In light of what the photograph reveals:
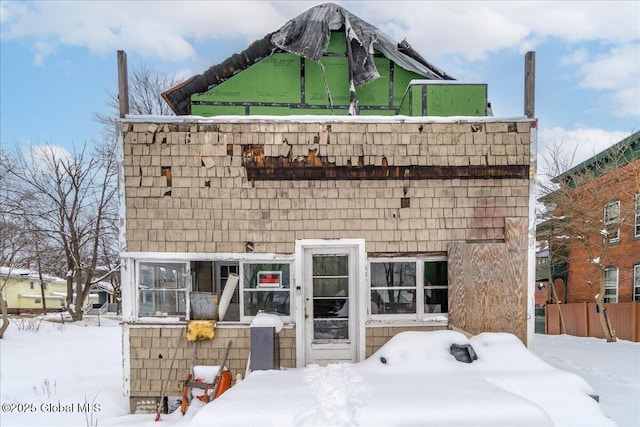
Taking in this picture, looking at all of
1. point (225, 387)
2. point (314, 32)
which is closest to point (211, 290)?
point (225, 387)

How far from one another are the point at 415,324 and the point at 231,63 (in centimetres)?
637

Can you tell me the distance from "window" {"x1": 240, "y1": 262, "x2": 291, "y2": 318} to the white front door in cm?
32

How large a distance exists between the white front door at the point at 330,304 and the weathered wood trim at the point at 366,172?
3.91 ft

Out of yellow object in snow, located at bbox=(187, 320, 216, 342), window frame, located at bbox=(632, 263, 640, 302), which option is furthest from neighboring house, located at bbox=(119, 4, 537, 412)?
window frame, located at bbox=(632, 263, 640, 302)

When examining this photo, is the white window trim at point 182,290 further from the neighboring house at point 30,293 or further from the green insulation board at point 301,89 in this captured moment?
the neighboring house at point 30,293

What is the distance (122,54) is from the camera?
218 inches

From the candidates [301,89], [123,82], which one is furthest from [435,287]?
[123,82]

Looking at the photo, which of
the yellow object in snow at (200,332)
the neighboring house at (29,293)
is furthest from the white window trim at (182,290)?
the neighboring house at (29,293)

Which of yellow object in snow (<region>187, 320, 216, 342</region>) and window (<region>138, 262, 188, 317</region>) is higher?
window (<region>138, 262, 188, 317</region>)

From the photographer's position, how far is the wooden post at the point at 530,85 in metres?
5.58

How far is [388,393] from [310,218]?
8.93 ft

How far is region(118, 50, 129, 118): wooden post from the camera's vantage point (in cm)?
550

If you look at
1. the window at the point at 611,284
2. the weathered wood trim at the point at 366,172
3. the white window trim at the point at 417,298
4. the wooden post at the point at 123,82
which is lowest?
the window at the point at 611,284

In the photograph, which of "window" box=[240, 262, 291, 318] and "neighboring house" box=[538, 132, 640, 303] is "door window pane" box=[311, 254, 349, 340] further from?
"neighboring house" box=[538, 132, 640, 303]
